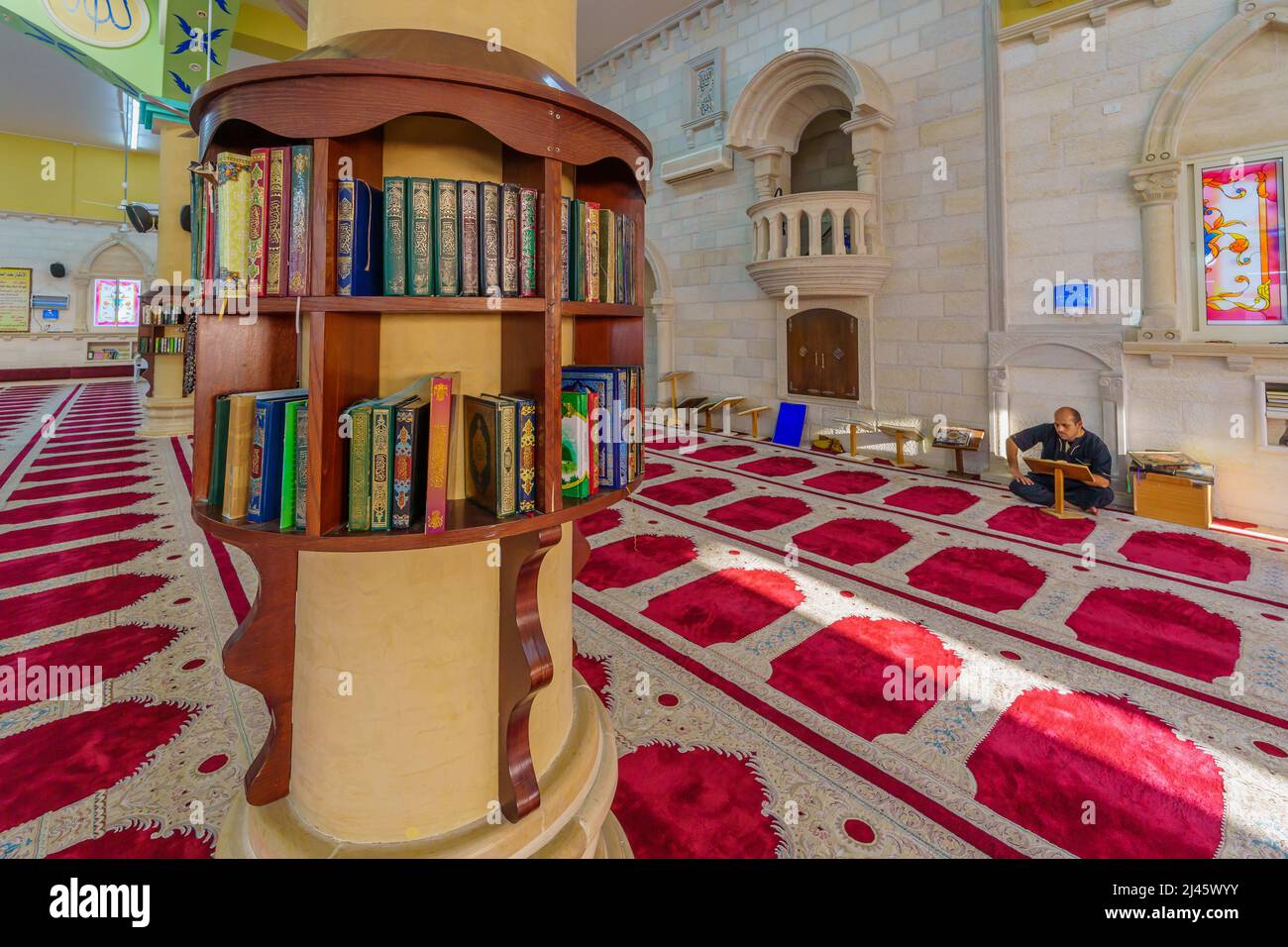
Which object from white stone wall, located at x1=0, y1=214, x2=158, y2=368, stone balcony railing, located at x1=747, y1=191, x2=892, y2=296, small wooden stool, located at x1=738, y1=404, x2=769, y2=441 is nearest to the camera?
stone balcony railing, located at x1=747, y1=191, x2=892, y2=296

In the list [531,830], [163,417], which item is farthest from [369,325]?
[163,417]

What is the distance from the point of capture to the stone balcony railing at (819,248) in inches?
248

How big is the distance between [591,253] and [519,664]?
2.87 ft

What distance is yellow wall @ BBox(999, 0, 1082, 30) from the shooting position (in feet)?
16.7

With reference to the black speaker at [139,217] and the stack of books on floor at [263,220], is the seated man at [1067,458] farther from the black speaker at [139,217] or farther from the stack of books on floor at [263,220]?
the black speaker at [139,217]

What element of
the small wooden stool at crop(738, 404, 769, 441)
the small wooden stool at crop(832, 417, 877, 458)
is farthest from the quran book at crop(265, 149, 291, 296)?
the small wooden stool at crop(738, 404, 769, 441)

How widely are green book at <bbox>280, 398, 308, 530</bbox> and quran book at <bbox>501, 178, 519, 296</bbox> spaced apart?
424 millimetres

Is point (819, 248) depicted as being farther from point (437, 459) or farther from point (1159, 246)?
point (437, 459)

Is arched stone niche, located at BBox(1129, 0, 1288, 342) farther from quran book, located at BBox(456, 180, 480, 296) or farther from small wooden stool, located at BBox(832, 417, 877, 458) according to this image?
quran book, located at BBox(456, 180, 480, 296)

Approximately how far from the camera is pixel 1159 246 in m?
4.70

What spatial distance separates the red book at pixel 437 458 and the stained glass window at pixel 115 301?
17828mm

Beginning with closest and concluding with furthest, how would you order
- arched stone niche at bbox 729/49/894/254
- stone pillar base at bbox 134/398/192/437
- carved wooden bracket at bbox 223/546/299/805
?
carved wooden bracket at bbox 223/546/299/805
arched stone niche at bbox 729/49/894/254
stone pillar base at bbox 134/398/192/437

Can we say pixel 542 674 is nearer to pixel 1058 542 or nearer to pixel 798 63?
pixel 1058 542

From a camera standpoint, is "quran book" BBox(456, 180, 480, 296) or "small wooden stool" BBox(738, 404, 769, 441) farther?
"small wooden stool" BBox(738, 404, 769, 441)
